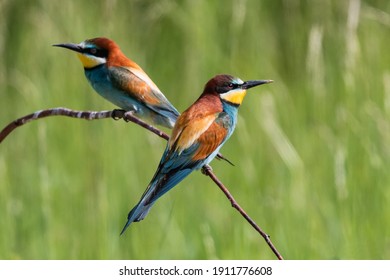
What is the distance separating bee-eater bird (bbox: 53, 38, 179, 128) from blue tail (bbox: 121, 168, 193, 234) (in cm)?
19

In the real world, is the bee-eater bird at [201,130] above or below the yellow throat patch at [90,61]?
below

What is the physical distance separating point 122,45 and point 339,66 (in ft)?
2.88

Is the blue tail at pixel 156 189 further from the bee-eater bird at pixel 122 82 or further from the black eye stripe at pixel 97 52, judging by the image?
the black eye stripe at pixel 97 52

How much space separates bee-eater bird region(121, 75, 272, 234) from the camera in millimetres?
1247

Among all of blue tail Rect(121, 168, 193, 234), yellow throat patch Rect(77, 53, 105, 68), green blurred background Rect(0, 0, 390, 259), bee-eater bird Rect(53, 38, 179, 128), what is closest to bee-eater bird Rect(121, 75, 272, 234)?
blue tail Rect(121, 168, 193, 234)

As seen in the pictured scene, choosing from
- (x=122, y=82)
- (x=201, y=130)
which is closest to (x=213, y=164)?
(x=122, y=82)

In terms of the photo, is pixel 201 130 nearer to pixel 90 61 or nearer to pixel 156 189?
pixel 156 189

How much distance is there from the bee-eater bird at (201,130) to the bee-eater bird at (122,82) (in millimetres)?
127

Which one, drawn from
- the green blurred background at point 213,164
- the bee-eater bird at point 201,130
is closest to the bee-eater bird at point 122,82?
the bee-eater bird at point 201,130

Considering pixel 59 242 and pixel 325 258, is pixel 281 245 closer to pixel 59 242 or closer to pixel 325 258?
pixel 325 258

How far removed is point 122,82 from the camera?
5.02ft

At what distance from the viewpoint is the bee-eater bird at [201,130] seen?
1247mm

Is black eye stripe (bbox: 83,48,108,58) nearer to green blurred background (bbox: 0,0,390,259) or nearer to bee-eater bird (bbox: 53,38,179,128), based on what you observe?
bee-eater bird (bbox: 53,38,179,128)

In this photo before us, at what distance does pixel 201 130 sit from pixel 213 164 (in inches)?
31.5
